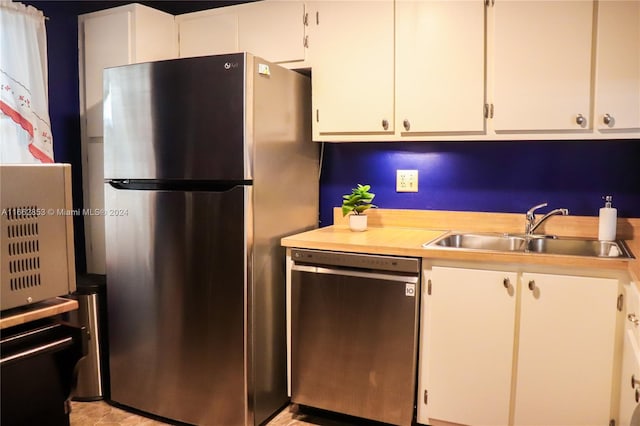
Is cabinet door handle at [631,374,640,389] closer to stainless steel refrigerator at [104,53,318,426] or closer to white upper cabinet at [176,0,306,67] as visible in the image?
stainless steel refrigerator at [104,53,318,426]

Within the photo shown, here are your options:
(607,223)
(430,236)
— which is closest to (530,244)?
(607,223)

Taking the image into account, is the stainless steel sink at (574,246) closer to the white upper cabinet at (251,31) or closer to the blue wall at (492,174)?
the blue wall at (492,174)

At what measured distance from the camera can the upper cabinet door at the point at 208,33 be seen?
2.73 m

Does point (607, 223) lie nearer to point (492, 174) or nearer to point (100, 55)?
point (492, 174)

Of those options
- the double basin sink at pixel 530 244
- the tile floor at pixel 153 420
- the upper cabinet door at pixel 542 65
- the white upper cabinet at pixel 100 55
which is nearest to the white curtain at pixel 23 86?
the white upper cabinet at pixel 100 55

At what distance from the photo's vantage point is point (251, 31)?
2691 millimetres

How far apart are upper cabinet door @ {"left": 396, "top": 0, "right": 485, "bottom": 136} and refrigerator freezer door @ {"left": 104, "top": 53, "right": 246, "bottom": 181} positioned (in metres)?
0.78

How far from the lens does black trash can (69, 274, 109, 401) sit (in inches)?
103

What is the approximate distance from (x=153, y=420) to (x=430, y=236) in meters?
1.64

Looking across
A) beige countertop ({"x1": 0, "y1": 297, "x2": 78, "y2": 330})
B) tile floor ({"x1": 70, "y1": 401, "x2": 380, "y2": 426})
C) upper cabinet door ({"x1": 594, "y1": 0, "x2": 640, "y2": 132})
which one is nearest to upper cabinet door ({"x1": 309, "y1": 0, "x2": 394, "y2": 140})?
upper cabinet door ({"x1": 594, "y1": 0, "x2": 640, "y2": 132})

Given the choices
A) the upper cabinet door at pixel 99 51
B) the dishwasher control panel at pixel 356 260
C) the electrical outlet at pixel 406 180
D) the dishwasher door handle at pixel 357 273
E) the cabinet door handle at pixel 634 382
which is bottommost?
the cabinet door handle at pixel 634 382

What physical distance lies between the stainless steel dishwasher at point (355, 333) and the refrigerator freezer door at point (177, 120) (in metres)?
0.59

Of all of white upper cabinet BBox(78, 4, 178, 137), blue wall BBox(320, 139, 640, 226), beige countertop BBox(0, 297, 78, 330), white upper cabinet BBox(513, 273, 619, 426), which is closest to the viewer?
beige countertop BBox(0, 297, 78, 330)

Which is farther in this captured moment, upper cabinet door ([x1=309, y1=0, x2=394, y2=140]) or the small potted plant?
the small potted plant
